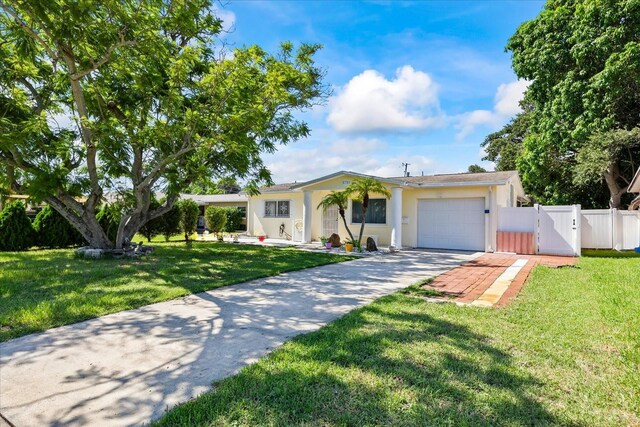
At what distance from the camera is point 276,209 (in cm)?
2166

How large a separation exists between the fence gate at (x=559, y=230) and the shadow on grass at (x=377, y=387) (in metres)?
11.8

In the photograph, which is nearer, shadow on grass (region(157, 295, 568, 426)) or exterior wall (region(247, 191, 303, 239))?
shadow on grass (region(157, 295, 568, 426))

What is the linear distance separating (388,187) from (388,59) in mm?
5332

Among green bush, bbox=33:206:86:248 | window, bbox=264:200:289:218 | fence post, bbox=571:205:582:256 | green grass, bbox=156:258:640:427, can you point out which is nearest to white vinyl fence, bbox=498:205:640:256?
fence post, bbox=571:205:582:256

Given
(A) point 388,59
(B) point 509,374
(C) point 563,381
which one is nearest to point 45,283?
(B) point 509,374

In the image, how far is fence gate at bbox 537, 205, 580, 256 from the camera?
13312 millimetres

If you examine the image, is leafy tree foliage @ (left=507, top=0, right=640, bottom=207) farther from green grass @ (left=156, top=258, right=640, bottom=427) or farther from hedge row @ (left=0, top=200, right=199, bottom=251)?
hedge row @ (left=0, top=200, right=199, bottom=251)

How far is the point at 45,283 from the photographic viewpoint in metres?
7.02

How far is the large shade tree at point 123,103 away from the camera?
8133 millimetres

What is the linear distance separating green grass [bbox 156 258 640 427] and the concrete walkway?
1.20 feet

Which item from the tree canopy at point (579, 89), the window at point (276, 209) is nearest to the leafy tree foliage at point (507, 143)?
the tree canopy at point (579, 89)

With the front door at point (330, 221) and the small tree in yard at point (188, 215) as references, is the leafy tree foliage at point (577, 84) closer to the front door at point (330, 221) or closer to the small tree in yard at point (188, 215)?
the front door at point (330, 221)

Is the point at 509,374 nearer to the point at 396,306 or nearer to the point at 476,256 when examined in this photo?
the point at 396,306

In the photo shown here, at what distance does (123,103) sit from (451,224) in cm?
1354
